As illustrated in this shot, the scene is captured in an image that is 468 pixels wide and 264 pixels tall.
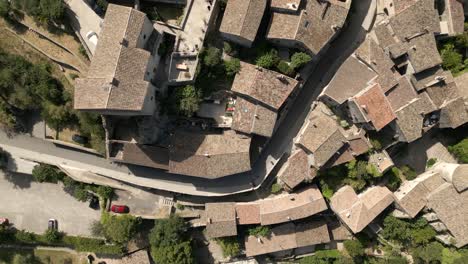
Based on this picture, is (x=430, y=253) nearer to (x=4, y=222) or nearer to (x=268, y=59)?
(x=268, y=59)

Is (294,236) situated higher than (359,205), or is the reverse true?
(359,205)

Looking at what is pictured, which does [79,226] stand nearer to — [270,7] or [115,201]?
[115,201]

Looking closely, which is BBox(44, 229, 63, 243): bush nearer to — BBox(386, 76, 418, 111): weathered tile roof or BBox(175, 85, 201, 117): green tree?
BBox(175, 85, 201, 117): green tree

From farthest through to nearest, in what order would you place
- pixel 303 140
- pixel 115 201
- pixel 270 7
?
1. pixel 115 201
2. pixel 303 140
3. pixel 270 7

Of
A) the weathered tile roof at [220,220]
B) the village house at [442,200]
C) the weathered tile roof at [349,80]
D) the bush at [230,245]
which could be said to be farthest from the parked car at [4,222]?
the village house at [442,200]

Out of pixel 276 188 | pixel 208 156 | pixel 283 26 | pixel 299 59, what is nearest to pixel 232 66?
pixel 283 26

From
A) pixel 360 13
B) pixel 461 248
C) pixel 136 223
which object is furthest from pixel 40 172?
pixel 461 248

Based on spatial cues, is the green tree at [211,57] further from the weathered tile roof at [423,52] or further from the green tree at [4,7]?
the green tree at [4,7]
